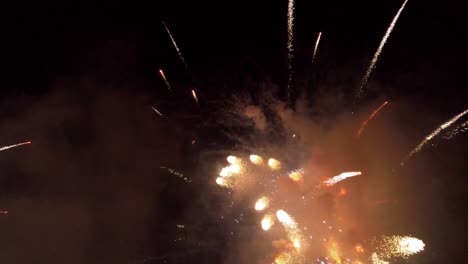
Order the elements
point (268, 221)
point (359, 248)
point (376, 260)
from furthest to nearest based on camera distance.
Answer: point (268, 221) < point (359, 248) < point (376, 260)

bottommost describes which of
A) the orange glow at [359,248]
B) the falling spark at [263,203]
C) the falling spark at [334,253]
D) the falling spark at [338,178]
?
the falling spark at [334,253]

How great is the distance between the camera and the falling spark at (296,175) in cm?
1141

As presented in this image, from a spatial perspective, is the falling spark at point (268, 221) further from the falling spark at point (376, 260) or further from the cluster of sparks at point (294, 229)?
the falling spark at point (376, 260)

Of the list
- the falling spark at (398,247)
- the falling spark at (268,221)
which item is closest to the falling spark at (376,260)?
the falling spark at (398,247)

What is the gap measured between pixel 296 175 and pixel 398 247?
3405 mm

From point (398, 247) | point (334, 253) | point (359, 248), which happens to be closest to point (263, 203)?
point (334, 253)

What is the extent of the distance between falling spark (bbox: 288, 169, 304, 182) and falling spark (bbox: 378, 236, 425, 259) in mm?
2946

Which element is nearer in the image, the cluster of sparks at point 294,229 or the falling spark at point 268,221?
the cluster of sparks at point 294,229

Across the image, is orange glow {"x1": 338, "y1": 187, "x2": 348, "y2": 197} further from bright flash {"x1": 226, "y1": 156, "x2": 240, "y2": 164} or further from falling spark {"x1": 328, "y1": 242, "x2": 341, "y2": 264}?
bright flash {"x1": 226, "y1": 156, "x2": 240, "y2": 164}

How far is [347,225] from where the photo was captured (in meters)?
11.3

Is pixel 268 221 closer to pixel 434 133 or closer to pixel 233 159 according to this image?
pixel 233 159

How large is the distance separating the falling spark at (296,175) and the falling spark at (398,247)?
9.66 ft

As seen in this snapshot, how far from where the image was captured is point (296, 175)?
37.7 ft

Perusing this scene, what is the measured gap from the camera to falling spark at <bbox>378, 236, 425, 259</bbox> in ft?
33.6
